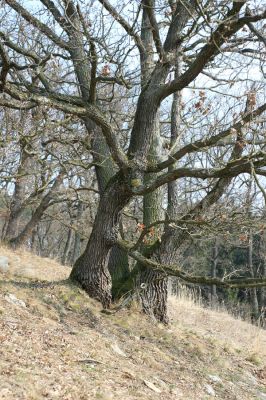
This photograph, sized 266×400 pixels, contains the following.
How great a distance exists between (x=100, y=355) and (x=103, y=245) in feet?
7.57

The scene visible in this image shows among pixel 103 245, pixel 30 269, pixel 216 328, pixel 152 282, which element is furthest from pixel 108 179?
pixel 216 328

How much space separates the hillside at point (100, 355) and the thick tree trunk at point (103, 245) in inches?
9.9

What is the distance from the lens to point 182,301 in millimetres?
14266

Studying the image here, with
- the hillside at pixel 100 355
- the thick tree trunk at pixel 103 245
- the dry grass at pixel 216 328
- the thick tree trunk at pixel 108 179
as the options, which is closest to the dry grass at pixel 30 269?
the hillside at pixel 100 355


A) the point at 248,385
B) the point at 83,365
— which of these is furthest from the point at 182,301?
the point at 83,365

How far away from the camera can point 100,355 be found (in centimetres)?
579

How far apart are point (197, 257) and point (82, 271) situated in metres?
23.7

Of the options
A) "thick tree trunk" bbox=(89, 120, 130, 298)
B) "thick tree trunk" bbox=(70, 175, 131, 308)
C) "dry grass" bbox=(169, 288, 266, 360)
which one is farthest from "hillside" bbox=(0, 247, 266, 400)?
"thick tree trunk" bbox=(89, 120, 130, 298)

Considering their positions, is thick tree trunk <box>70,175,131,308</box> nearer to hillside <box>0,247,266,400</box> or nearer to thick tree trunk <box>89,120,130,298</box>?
hillside <box>0,247,266,400</box>

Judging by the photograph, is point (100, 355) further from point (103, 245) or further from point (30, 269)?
point (30, 269)

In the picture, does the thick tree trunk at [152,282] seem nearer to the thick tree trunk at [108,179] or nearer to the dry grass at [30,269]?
the thick tree trunk at [108,179]

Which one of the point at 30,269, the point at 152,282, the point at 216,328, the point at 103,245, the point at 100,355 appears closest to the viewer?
the point at 100,355

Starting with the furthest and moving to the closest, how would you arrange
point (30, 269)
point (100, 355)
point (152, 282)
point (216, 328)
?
1. point (216, 328)
2. point (30, 269)
3. point (152, 282)
4. point (100, 355)

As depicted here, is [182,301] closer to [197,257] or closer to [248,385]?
[248,385]
